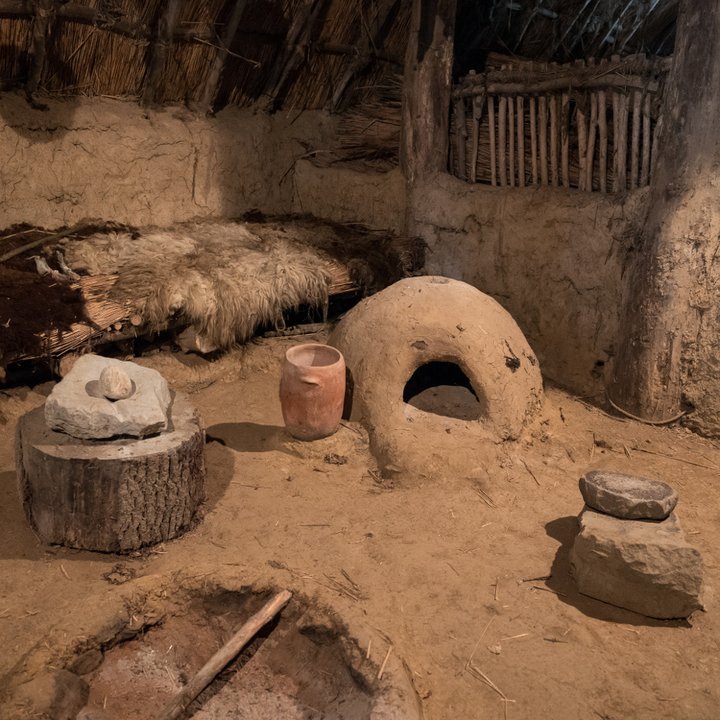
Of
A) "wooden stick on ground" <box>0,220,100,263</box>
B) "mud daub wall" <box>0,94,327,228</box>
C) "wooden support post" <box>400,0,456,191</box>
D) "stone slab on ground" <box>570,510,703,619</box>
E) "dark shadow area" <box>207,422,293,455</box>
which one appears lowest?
"dark shadow area" <box>207,422,293,455</box>

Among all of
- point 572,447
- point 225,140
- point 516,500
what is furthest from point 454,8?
point 516,500

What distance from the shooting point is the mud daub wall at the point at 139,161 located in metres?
5.79

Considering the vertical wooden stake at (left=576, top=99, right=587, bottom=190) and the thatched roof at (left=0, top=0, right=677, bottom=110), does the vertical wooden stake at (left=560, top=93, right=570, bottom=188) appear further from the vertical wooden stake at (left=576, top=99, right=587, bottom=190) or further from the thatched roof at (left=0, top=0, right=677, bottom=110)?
the thatched roof at (left=0, top=0, right=677, bottom=110)

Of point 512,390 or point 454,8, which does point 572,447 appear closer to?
point 512,390

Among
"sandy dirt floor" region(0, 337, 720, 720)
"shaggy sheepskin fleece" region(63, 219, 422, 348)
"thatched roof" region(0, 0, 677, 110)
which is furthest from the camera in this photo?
"thatched roof" region(0, 0, 677, 110)

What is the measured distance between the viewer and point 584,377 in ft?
18.3

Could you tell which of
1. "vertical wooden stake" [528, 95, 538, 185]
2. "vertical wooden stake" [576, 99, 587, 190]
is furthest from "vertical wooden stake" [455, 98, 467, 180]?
"vertical wooden stake" [576, 99, 587, 190]

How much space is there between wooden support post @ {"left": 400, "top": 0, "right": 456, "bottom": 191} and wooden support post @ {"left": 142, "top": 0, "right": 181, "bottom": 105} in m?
1.86

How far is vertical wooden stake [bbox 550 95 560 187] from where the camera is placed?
Answer: 5.54 m

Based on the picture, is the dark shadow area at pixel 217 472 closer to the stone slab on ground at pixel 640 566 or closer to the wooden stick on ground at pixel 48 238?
the stone slab on ground at pixel 640 566

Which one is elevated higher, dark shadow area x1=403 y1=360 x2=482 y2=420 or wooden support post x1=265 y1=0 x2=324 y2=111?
wooden support post x1=265 y1=0 x2=324 y2=111

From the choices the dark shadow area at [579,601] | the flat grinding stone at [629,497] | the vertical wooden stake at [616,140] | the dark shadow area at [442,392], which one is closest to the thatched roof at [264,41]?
the vertical wooden stake at [616,140]

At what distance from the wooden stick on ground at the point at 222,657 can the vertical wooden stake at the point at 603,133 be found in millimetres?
3648

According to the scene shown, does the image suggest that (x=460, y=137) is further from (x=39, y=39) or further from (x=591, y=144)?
(x=39, y=39)
